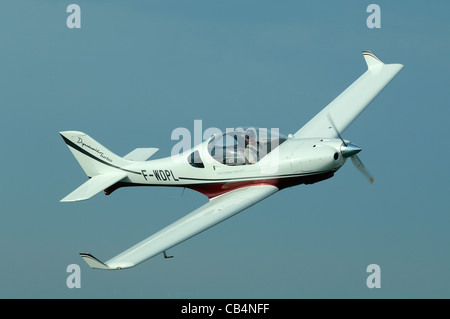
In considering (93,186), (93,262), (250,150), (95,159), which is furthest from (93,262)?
(95,159)

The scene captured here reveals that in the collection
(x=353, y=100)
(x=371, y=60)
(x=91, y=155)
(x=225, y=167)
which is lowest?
(x=225, y=167)

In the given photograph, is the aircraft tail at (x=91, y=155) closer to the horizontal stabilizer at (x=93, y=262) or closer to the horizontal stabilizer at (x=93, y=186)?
the horizontal stabilizer at (x=93, y=186)

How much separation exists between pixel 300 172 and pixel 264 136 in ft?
5.30

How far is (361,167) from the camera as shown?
2728cm

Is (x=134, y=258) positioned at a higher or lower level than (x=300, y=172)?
lower

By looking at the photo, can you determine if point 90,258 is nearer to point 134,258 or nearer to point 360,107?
point 134,258

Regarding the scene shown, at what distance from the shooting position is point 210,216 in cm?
2538

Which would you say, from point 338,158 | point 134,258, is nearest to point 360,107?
point 338,158

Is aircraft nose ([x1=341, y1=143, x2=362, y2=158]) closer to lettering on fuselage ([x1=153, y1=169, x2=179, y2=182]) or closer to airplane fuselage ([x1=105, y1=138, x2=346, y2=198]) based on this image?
airplane fuselage ([x1=105, y1=138, x2=346, y2=198])

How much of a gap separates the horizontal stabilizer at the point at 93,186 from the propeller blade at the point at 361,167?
7499 mm

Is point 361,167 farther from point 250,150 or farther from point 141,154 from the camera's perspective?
point 141,154

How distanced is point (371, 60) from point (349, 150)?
28.4 feet

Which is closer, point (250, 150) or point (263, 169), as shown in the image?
point (263, 169)

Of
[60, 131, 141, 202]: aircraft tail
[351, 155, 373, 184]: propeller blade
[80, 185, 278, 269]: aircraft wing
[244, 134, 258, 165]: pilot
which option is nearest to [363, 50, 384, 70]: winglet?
[351, 155, 373, 184]: propeller blade
